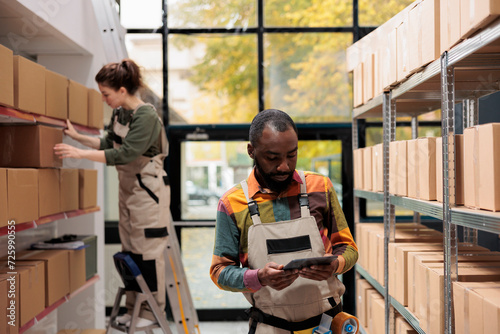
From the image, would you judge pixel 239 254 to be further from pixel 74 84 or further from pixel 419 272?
pixel 74 84

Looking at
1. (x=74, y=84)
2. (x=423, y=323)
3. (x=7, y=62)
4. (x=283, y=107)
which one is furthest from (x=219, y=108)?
(x=423, y=323)

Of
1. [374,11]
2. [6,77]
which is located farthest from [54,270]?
[374,11]

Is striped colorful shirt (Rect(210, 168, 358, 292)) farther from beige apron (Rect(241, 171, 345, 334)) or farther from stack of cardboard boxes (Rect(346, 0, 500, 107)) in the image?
stack of cardboard boxes (Rect(346, 0, 500, 107))

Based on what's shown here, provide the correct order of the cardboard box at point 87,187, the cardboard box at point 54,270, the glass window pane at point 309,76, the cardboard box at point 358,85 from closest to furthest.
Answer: the cardboard box at point 54,270 → the cardboard box at point 87,187 → the cardboard box at point 358,85 → the glass window pane at point 309,76

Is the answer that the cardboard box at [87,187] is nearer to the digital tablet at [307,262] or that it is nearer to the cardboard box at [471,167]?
the digital tablet at [307,262]

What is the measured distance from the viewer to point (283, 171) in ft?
5.45

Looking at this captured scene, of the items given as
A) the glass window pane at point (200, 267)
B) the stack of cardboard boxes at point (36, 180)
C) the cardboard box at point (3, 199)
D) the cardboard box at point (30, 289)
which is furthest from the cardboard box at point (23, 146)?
the glass window pane at point (200, 267)

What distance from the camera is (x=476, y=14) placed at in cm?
172

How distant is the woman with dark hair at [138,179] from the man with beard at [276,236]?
60.9 inches

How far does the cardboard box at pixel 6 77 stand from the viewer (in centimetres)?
245

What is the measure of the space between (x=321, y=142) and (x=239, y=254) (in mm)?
3523

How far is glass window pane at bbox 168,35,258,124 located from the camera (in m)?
5.11

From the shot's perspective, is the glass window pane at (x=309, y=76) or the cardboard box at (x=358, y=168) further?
the glass window pane at (x=309, y=76)

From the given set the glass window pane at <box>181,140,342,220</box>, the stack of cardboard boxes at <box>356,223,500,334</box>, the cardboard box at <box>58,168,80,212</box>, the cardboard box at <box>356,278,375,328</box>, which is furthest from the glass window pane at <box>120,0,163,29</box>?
the cardboard box at <box>356,278,375,328</box>
